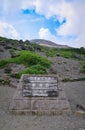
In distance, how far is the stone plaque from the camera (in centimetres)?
951

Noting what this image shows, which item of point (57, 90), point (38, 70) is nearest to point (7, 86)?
point (38, 70)

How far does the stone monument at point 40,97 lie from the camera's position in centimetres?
894

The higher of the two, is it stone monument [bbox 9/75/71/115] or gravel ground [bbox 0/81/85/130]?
stone monument [bbox 9/75/71/115]

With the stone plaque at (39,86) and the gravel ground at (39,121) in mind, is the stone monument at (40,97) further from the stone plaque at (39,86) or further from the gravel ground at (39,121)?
the gravel ground at (39,121)

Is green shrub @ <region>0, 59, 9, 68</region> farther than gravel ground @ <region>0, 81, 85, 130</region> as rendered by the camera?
Yes

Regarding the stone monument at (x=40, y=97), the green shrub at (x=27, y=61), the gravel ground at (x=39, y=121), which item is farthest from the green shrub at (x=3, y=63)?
the gravel ground at (x=39, y=121)

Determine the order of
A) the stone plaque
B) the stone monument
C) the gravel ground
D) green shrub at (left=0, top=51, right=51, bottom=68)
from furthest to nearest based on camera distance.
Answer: green shrub at (left=0, top=51, right=51, bottom=68)
the stone plaque
the stone monument
the gravel ground

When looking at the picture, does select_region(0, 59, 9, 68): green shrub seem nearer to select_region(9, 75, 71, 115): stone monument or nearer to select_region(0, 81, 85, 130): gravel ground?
select_region(9, 75, 71, 115): stone monument

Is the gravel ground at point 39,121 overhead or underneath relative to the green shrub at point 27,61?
underneath

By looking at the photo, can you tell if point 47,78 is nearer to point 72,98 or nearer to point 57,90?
point 57,90

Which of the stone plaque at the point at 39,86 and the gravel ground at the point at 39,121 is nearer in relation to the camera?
the gravel ground at the point at 39,121

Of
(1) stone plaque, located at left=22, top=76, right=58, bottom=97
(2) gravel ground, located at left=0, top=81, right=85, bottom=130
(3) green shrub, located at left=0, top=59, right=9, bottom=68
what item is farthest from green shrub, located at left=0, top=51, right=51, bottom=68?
(2) gravel ground, located at left=0, top=81, right=85, bottom=130

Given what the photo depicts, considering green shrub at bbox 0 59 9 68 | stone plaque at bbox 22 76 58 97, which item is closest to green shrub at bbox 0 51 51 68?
green shrub at bbox 0 59 9 68

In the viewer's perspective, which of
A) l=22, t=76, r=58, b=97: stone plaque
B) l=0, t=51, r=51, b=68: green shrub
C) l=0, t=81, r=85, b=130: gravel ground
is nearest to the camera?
l=0, t=81, r=85, b=130: gravel ground
